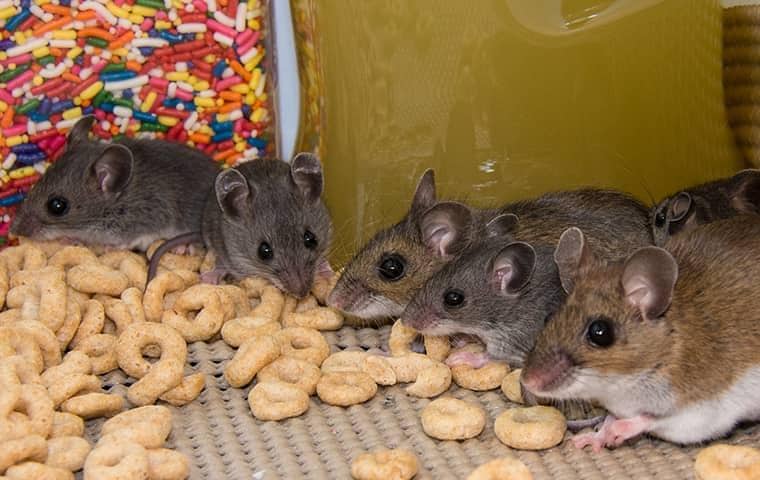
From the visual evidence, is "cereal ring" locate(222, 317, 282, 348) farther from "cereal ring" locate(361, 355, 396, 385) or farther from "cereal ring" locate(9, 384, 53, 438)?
"cereal ring" locate(9, 384, 53, 438)

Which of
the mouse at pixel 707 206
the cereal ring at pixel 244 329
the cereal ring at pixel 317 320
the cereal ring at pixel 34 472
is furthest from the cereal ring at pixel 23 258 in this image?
the mouse at pixel 707 206

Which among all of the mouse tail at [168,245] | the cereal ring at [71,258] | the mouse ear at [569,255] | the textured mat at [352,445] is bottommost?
the textured mat at [352,445]

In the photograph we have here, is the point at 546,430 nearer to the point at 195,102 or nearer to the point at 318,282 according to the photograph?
the point at 318,282

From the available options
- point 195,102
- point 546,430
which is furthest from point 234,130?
point 546,430

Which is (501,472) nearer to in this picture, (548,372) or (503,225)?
(548,372)

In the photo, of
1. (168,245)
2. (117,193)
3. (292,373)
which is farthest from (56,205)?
(292,373)

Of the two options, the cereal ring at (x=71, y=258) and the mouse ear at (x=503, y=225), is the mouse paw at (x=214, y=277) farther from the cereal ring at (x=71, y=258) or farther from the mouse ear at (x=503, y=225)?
the mouse ear at (x=503, y=225)

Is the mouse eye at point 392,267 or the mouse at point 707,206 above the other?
the mouse at point 707,206
